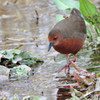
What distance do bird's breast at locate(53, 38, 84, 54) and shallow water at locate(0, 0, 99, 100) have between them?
0.83 feet

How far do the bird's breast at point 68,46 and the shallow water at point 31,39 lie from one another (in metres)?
0.25

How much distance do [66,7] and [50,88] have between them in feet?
7.50

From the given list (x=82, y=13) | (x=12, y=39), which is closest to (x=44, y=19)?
(x=12, y=39)

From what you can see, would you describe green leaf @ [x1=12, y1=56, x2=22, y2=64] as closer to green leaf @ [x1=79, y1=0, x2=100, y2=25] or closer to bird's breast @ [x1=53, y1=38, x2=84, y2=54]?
bird's breast @ [x1=53, y1=38, x2=84, y2=54]

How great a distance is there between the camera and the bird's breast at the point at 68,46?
571cm

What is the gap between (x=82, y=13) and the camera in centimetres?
675

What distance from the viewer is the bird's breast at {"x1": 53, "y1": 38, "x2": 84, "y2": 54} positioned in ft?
18.7

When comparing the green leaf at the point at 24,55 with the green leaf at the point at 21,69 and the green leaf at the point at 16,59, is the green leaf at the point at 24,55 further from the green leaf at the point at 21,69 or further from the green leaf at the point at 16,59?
the green leaf at the point at 21,69

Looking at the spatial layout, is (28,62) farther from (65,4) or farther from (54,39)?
(65,4)

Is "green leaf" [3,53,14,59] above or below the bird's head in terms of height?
below

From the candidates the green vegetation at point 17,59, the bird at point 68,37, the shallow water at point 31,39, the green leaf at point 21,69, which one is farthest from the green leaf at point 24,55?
the bird at point 68,37

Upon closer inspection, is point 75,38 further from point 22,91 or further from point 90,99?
point 90,99

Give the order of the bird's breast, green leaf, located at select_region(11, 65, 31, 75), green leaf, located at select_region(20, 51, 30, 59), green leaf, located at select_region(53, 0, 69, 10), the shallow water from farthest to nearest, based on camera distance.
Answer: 1. green leaf, located at select_region(53, 0, 69, 10)
2. green leaf, located at select_region(20, 51, 30, 59)
3. the bird's breast
4. green leaf, located at select_region(11, 65, 31, 75)
5. the shallow water

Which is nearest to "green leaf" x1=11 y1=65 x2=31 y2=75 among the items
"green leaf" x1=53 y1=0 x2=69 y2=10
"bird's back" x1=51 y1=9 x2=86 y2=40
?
"bird's back" x1=51 y1=9 x2=86 y2=40
